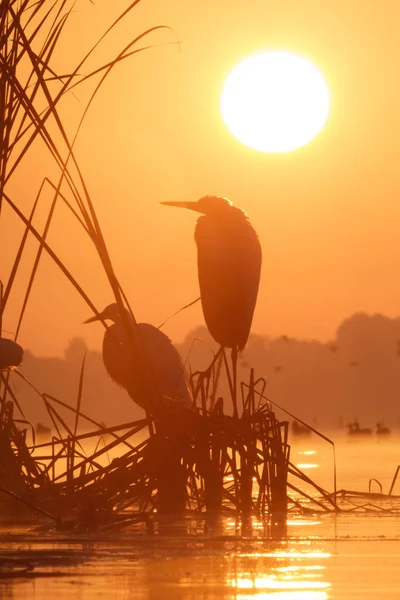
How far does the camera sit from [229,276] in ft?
30.0

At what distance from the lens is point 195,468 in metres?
6.95

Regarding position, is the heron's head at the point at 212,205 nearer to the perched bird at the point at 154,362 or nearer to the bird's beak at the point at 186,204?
the bird's beak at the point at 186,204

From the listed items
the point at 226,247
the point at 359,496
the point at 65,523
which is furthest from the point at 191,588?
the point at 226,247

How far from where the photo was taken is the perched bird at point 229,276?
9109mm

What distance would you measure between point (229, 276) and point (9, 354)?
2112mm

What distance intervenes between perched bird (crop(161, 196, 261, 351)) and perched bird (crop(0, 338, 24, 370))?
199 cm

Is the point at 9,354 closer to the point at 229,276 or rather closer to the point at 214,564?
the point at 229,276

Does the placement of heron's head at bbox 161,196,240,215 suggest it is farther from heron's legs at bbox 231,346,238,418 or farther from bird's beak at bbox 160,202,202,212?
heron's legs at bbox 231,346,238,418

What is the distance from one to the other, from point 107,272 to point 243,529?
1546 mm

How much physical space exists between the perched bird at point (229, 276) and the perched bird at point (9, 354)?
1989 mm

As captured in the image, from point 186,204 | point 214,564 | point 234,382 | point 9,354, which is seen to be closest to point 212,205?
point 186,204

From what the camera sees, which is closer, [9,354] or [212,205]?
[9,354]

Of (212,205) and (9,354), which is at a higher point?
(212,205)

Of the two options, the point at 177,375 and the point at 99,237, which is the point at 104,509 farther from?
the point at 177,375
